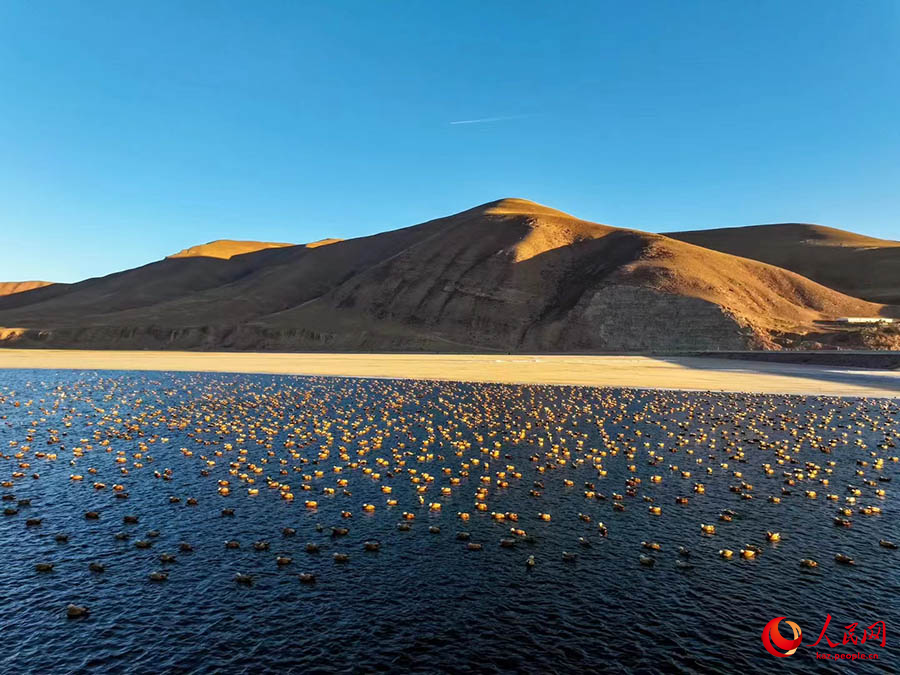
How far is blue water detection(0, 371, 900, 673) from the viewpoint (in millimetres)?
12812

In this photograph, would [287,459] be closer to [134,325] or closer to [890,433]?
[890,433]

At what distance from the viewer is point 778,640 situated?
13.4 metres

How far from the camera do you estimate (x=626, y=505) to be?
884 inches

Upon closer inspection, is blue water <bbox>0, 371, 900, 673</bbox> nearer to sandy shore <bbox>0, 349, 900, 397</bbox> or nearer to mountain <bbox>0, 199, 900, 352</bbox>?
sandy shore <bbox>0, 349, 900, 397</bbox>

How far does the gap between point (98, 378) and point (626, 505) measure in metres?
75.4

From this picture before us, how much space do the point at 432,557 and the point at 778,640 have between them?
33.1 feet

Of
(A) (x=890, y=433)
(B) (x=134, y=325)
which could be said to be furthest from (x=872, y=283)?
(B) (x=134, y=325)

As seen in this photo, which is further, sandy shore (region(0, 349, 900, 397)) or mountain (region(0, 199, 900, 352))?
mountain (region(0, 199, 900, 352))

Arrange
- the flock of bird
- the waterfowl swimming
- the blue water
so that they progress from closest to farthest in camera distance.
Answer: the blue water → the waterfowl swimming → the flock of bird

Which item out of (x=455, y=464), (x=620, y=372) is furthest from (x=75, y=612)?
(x=620, y=372)

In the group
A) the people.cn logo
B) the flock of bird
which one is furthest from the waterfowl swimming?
the people.cn logo

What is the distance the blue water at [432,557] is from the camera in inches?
504

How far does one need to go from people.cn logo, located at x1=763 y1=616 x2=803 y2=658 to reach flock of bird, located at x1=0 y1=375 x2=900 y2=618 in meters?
3.28

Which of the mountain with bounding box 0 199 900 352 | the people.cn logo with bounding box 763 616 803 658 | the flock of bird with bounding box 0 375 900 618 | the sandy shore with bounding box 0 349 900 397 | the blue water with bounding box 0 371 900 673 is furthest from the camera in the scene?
the mountain with bounding box 0 199 900 352
